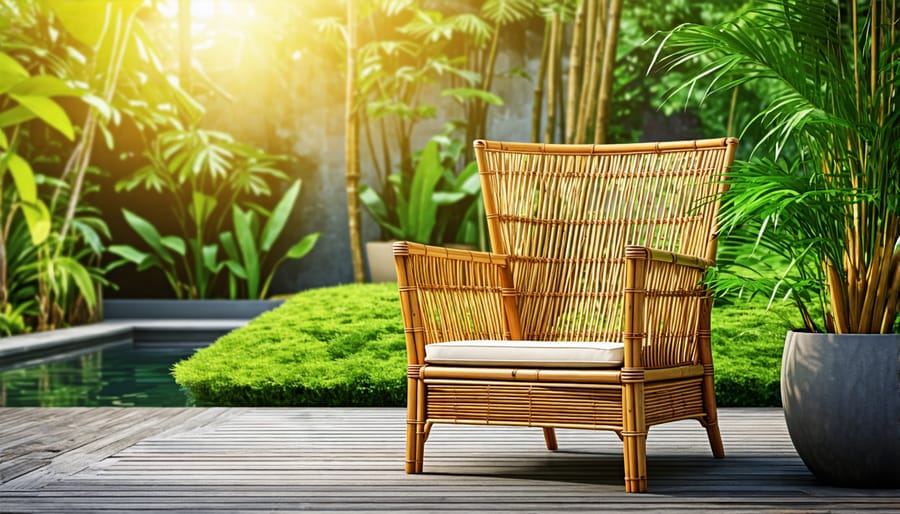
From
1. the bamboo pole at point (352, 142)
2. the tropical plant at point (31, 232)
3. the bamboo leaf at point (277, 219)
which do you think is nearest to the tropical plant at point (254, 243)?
the bamboo leaf at point (277, 219)

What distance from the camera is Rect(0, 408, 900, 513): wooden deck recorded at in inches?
75.5

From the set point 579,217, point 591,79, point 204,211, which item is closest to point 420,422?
point 579,217

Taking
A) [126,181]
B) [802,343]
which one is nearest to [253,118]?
[126,181]

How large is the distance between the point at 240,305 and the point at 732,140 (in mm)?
5793

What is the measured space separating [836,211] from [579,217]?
2.96 ft

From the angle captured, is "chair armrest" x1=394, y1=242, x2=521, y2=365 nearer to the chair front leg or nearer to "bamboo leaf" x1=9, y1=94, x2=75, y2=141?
the chair front leg

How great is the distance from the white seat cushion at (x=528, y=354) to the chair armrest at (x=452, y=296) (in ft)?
0.24

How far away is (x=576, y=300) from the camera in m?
2.76

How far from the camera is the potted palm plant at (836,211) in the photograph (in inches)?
78.4

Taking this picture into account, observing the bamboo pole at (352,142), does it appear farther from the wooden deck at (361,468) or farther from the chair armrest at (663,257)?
the chair armrest at (663,257)

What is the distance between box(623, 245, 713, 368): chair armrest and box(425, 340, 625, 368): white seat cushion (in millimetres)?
58

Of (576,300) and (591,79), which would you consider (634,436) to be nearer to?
(576,300)

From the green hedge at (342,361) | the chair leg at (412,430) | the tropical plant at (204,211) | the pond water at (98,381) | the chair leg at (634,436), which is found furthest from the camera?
the tropical plant at (204,211)

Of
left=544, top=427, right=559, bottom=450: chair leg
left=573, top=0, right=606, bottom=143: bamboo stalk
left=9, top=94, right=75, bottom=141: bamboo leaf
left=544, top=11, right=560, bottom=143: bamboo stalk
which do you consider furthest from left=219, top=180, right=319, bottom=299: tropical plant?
left=544, top=427, right=559, bottom=450: chair leg
